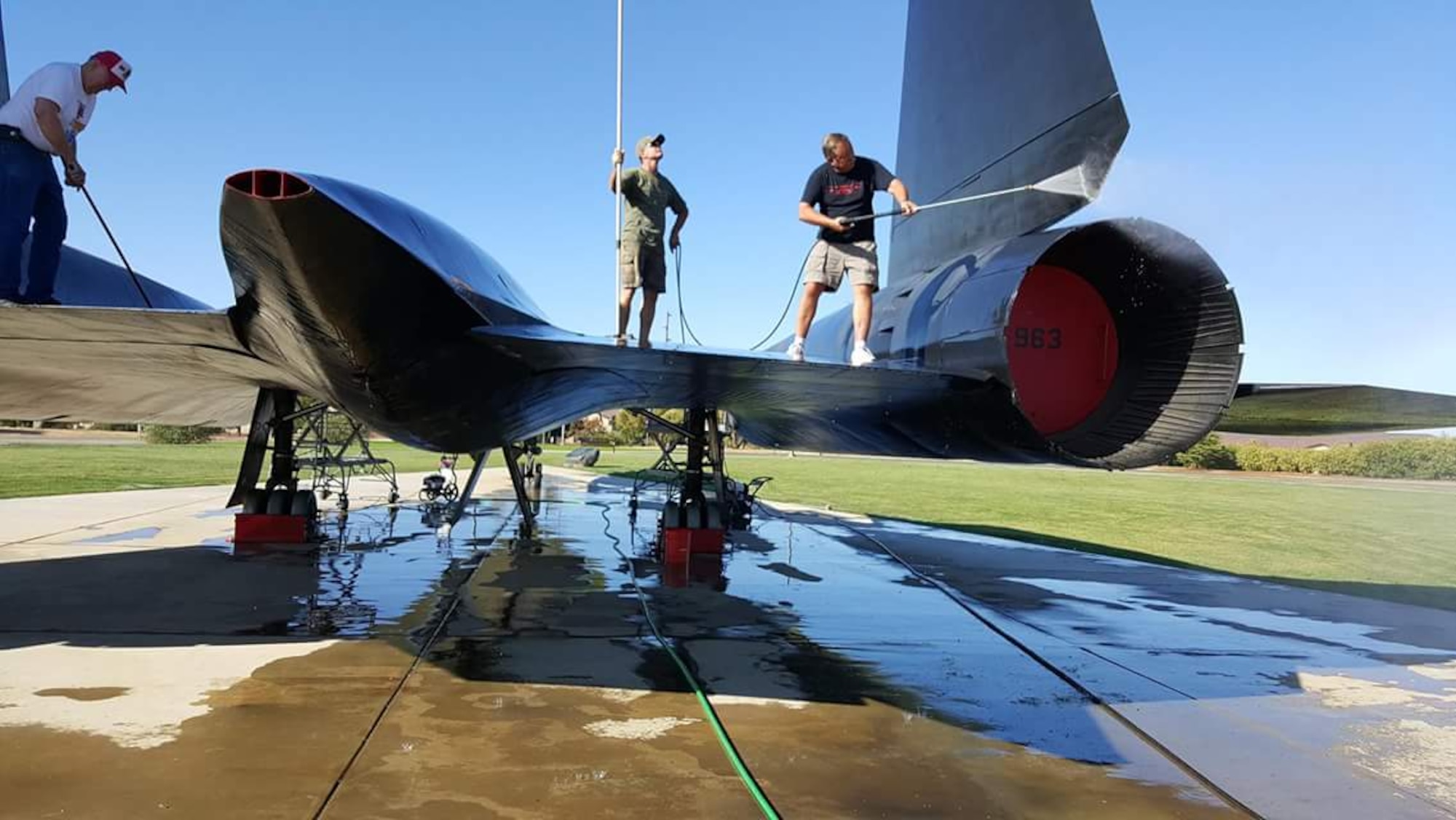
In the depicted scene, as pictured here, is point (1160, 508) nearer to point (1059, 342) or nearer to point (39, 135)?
point (1059, 342)

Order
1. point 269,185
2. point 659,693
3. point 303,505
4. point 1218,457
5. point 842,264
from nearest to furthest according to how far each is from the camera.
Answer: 1. point 269,185
2. point 659,693
3. point 842,264
4. point 303,505
5. point 1218,457

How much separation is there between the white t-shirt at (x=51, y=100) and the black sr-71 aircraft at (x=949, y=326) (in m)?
0.94

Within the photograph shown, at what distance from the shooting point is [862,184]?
5043mm

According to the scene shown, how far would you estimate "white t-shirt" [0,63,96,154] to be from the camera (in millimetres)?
4008

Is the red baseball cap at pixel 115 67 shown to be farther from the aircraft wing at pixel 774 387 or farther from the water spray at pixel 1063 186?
the water spray at pixel 1063 186

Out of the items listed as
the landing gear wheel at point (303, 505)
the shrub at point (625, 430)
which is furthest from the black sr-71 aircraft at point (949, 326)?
the shrub at point (625, 430)

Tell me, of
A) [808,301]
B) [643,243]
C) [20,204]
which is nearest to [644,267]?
[643,243]

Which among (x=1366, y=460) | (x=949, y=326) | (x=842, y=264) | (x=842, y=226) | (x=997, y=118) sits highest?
(x=997, y=118)

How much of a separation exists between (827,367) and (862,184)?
1.78 meters

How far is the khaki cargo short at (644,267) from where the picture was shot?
5.16 meters

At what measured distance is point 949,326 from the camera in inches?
157

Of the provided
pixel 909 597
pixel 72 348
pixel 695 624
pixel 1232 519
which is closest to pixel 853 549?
pixel 909 597

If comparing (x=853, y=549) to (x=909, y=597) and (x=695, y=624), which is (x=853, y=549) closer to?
(x=909, y=597)

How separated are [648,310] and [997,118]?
225 centimetres
